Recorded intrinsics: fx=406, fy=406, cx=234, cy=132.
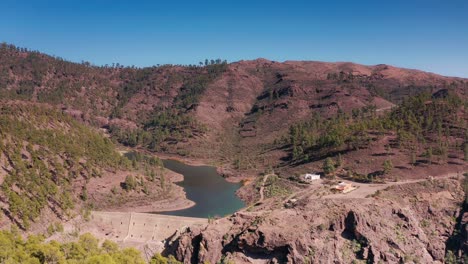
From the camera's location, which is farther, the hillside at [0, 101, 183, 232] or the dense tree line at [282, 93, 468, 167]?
the dense tree line at [282, 93, 468, 167]

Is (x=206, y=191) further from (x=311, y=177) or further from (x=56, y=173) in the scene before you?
(x=56, y=173)

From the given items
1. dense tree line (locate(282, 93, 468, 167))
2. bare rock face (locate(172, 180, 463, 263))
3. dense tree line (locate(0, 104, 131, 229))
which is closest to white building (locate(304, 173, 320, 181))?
dense tree line (locate(282, 93, 468, 167))

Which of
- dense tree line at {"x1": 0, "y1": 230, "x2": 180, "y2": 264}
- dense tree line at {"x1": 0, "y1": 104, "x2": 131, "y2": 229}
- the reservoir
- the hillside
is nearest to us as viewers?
dense tree line at {"x1": 0, "y1": 230, "x2": 180, "y2": 264}

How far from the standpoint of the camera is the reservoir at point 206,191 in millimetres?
94062

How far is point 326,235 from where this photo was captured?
209 feet

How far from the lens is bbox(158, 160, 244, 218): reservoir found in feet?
309

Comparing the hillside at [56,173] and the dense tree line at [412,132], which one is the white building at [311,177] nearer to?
the dense tree line at [412,132]

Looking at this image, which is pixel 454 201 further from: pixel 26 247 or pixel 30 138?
pixel 30 138

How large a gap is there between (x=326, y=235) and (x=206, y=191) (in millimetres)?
53712

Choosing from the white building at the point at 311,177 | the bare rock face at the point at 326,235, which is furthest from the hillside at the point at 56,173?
the white building at the point at 311,177

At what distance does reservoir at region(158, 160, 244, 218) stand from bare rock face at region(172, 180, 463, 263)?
24.9 metres

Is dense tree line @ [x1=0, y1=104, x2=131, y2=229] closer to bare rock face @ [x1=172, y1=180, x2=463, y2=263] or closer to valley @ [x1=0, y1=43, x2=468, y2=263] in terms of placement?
valley @ [x1=0, y1=43, x2=468, y2=263]

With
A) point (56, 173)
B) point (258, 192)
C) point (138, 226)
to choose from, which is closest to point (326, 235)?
point (138, 226)

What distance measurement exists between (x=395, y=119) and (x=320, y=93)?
7951cm
